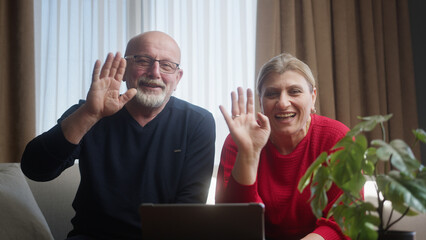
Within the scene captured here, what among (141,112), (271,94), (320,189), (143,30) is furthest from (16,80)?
(320,189)

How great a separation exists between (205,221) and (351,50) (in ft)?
8.21

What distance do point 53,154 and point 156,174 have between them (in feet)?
1.24

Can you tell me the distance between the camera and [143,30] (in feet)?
9.48

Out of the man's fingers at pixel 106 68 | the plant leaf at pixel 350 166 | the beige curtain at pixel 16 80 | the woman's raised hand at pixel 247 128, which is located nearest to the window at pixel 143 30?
the beige curtain at pixel 16 80

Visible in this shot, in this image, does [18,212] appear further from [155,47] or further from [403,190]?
[403,190]

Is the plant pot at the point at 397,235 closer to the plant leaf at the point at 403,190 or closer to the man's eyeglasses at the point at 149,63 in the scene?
the plant leaf at the point at 403,190

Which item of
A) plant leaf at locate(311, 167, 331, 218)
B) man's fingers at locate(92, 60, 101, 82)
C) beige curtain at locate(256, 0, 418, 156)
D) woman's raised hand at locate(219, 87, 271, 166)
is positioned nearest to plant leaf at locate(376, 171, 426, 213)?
plant leaf at locate(311, 167, 331, 218)

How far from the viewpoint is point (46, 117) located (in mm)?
2643

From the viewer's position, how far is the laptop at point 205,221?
3.02 ft

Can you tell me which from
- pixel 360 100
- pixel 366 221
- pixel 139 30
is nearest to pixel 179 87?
pixel 139 30

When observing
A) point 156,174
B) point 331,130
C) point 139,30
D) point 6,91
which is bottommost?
point 156,174

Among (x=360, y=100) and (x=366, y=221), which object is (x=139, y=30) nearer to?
(x=360, y=100)

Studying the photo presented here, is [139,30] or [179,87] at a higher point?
[139,30]

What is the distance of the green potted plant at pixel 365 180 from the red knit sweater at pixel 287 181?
1.83 ft
